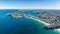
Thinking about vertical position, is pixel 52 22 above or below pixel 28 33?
above

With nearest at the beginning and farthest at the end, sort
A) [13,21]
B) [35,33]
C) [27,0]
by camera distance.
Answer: [27,0], [35,33], [13,21]

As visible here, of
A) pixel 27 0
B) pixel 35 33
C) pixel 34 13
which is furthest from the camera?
pixel 35 33

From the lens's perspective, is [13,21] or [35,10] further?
[13,21]

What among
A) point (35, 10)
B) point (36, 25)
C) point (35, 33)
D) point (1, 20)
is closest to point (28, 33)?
point (35, 33)

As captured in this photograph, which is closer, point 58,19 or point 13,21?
point 58,19

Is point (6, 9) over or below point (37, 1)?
below

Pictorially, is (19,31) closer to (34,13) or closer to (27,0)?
(34,13)

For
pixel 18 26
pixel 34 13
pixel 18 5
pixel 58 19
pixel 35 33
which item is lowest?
pixel 35 33

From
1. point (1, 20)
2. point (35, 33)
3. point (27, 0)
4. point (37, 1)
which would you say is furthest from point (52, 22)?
point (1, 20)

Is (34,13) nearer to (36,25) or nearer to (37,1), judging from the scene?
(37,1)
